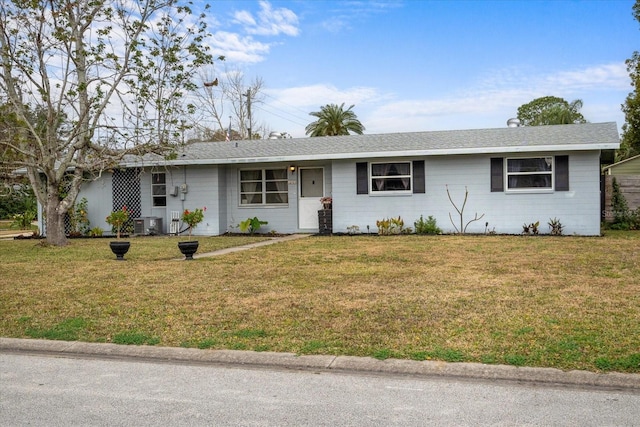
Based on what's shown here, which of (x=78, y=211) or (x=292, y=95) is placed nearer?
(x=78, y=211)

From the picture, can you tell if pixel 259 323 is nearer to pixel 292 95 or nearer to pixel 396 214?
pixel 396 214

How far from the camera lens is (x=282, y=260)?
35.3 ft

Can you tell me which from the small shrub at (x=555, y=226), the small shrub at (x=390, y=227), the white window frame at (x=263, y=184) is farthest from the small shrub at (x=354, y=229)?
the small shrub at (x=555, y=226)

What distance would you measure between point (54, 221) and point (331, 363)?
11.8m

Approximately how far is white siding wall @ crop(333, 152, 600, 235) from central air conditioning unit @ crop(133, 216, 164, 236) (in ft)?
19.2

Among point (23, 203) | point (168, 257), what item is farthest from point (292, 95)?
point (168, 257)

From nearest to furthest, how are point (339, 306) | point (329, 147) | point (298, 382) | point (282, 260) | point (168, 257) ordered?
point (298, 382) → point (339, 306) → point (282, 260) → point (168, 257) → point (329, 147)

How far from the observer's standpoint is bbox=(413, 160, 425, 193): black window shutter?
16656 mm

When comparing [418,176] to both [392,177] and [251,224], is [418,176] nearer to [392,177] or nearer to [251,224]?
[392,177]

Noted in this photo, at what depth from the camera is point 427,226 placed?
645 inches

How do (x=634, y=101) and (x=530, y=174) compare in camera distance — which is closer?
(x=530, y=174)

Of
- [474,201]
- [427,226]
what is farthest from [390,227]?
[474,201]

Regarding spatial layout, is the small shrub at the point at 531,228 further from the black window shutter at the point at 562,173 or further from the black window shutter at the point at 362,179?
the black window shutter at the point at 362,179

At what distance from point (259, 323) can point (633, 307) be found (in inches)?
156
